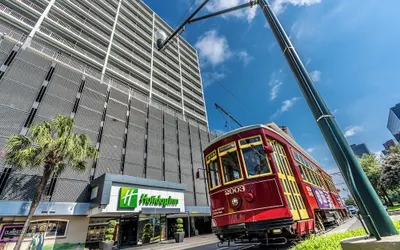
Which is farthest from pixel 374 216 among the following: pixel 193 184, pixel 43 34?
pixel 43 34

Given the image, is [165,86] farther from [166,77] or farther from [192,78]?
[192,78]

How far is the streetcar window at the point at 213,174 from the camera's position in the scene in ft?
23.8

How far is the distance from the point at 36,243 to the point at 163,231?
1056 cm

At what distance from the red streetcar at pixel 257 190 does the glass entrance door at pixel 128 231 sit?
585 inches

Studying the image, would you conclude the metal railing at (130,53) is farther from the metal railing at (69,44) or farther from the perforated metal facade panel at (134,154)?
the perforated metal facade panel at (134,154)

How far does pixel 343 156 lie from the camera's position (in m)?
2.20

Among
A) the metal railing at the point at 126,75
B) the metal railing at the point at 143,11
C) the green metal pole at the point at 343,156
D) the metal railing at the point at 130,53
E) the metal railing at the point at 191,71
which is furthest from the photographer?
the metal railing at the point at 191,71

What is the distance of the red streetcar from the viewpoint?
555 centimetres

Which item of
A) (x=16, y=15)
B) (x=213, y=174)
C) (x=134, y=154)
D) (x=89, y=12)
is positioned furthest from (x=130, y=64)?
(x=213, y=174)

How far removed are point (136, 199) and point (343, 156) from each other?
60.0 ft

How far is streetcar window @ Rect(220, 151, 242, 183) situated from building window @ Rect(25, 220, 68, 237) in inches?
618

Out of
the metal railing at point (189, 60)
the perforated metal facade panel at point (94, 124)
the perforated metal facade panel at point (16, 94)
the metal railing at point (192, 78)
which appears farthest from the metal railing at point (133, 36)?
the perforated metal facade panel at point (16, 94)

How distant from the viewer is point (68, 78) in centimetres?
2056

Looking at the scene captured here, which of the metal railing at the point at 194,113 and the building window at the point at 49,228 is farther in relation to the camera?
the metal railing at the point at 194,113
